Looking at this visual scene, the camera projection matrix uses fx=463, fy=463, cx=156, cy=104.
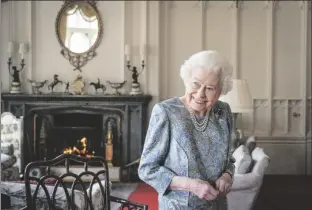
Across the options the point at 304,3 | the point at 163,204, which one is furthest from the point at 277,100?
the point at 163,204

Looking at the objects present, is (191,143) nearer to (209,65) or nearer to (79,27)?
(209,65)

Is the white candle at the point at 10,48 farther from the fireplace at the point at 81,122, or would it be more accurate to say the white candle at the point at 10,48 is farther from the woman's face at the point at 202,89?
the woman's face at the point at 202,89

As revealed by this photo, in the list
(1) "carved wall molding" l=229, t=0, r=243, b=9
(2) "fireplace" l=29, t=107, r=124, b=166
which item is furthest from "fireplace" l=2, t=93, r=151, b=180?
(1) "carved wall molding" l=229, t=0, r=243, b=9

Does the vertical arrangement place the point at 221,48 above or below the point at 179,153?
above

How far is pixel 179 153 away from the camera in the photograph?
159cm

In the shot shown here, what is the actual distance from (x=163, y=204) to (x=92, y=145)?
528cm

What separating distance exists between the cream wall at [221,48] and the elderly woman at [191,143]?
521 cm

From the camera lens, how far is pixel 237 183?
3.83 metres

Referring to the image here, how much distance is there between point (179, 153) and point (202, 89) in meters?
0.24

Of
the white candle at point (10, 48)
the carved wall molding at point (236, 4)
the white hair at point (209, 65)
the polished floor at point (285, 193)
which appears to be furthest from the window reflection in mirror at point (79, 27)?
the white hair at point (209, 65)

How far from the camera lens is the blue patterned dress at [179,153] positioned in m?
1.59

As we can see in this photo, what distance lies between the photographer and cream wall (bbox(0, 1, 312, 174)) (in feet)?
22.6

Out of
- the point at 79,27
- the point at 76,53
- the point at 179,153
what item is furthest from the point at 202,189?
the point at 79,27

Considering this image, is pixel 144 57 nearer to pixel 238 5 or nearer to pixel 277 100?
pixel 238 5
